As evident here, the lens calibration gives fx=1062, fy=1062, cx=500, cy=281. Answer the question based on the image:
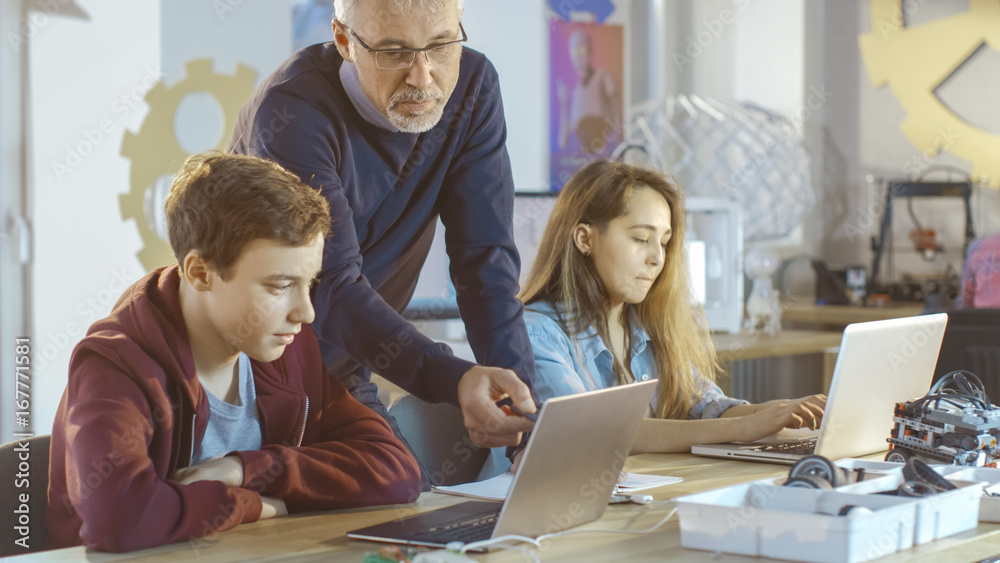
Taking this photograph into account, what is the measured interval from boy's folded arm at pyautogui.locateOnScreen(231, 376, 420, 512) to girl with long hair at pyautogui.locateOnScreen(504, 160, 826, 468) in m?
0.50

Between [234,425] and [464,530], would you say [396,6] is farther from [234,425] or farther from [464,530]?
[464,530]

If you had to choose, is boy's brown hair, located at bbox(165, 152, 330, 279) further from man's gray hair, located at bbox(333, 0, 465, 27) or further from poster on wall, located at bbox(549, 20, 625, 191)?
poster on wall, located at bbox(549, 20, 625, 191)

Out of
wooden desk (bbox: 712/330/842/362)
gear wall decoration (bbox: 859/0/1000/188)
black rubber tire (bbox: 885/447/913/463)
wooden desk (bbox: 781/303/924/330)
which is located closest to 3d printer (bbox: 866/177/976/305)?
wooden desk (bbox: 781/303/924/330)

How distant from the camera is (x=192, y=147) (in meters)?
2.75

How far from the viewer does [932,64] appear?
4398 millimetres

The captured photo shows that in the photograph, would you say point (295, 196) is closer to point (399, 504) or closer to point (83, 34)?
point (399, 504)

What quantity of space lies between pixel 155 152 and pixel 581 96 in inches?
65.0

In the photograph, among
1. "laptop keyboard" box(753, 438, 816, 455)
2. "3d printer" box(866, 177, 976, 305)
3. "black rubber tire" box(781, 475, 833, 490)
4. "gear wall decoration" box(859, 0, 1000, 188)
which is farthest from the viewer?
"gear wall decoration" box(859, 0, 1000, 188)

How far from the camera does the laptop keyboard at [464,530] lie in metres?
1.04

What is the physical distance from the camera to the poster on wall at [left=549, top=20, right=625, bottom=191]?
3.75 metres

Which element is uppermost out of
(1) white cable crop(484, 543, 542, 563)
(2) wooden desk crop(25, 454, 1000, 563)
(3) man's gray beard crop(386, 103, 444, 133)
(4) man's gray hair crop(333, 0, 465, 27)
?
(4) man's gray hair crop(333, 0, 465, 27)

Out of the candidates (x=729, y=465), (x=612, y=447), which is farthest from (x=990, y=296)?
(x=612, y=447)

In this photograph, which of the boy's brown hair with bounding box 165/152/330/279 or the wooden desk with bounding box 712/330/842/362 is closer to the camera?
the boy's brown hair with bounding box 165/152/330/279

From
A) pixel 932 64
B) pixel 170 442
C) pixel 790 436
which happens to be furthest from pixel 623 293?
pixel 932 64
